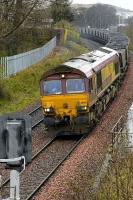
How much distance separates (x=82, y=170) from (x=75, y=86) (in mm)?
5759

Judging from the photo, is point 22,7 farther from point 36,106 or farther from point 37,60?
point 36,106

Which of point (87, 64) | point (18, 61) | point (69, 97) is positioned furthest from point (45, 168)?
point (18, 61)

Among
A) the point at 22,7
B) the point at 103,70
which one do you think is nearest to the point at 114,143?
the point at 103,70

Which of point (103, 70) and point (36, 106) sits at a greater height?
point (103, 70)

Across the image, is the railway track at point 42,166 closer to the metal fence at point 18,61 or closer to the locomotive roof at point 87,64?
the locomotive roof at point 87,64

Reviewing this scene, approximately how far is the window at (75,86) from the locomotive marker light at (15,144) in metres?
14.0

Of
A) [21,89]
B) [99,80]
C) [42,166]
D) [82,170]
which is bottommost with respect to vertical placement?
[21,89]

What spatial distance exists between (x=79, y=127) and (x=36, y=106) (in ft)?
25.7

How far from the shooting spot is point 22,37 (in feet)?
152

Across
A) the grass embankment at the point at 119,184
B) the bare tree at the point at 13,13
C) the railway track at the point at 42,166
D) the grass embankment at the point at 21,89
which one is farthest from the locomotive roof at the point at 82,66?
the bare tree at the point at 13,13

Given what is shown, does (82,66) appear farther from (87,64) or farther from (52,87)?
(52,87)

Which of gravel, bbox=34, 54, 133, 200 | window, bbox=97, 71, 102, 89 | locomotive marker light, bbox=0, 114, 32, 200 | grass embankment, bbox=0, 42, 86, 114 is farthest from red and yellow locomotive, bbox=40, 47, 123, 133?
locomotive marker light, bbox=0, 114, 32, 200

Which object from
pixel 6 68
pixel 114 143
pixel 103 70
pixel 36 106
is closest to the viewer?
pixel 114 143

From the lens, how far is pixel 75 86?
65.3 ft
